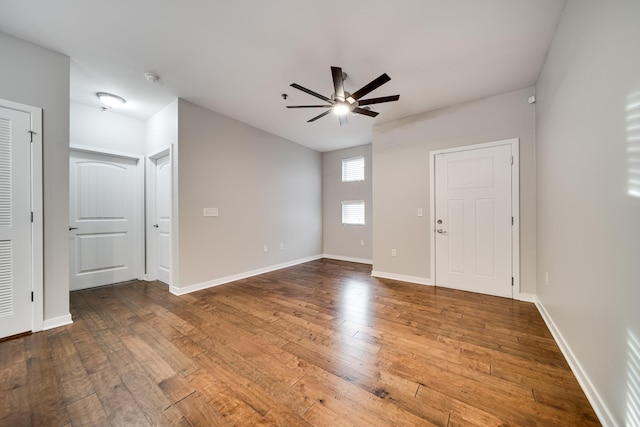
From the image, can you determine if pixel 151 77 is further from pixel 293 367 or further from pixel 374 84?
pixel 293 367

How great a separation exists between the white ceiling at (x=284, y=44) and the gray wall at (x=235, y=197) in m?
0.68

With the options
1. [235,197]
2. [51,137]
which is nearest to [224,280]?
[235,197]

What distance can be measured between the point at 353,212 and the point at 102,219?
4.77 meters

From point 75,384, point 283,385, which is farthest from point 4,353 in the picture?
point 283,385

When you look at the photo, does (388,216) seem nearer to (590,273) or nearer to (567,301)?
(567,301)

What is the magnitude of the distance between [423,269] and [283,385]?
9.59 ft

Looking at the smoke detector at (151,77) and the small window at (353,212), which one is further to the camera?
the small window at (353,212)

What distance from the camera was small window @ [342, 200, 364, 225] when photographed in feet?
18.8

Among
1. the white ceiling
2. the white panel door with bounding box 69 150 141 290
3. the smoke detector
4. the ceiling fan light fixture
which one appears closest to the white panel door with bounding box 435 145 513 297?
the white ceiling

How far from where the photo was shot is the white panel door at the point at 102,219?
11.7ft

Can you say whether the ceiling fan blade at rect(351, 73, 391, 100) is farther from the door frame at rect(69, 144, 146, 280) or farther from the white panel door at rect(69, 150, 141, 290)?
the white panel door at rect(69, 150, 141, 290)

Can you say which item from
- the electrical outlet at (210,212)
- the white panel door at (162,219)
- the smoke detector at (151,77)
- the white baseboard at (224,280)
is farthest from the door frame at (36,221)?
the electrical outlet at (210,212)

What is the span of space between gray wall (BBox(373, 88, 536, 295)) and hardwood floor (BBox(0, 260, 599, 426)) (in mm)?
996

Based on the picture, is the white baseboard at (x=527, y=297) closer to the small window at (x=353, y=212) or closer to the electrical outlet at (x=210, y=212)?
the small window at (x=353, y=212)
